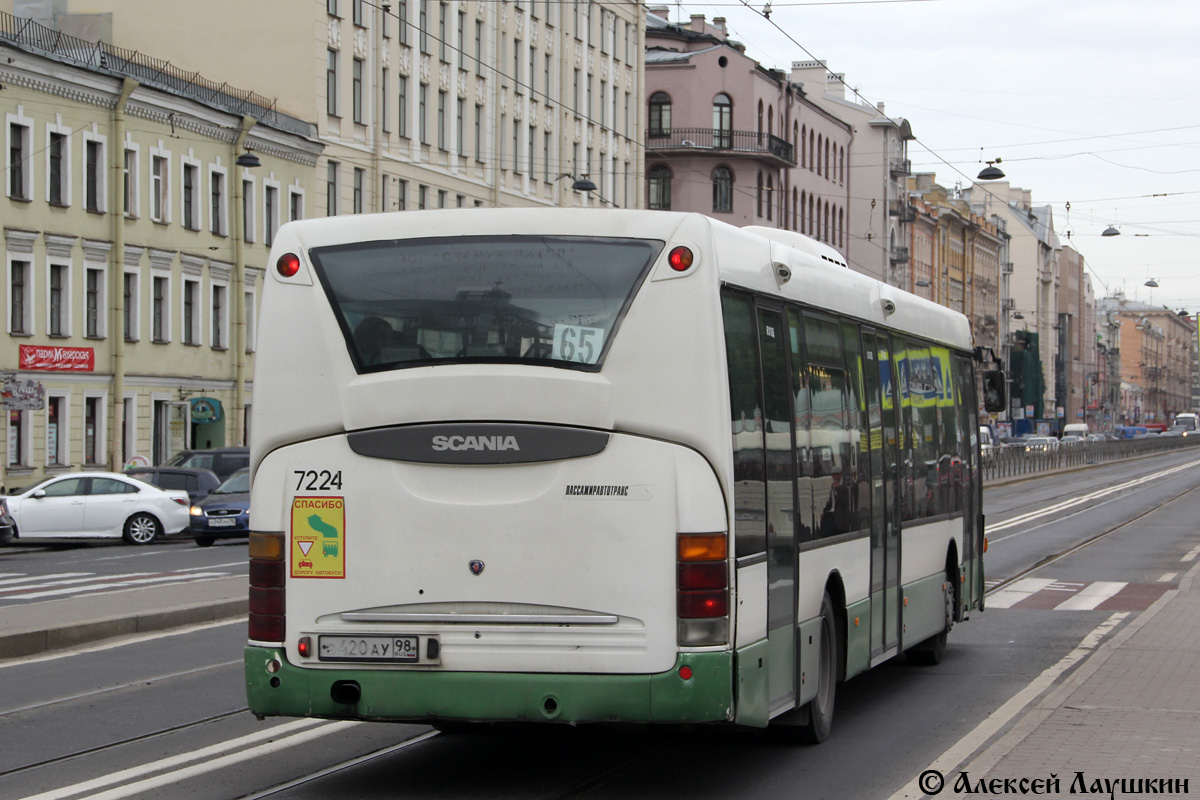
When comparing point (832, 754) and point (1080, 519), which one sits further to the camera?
point (1080, 519)

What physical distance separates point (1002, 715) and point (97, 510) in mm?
23082

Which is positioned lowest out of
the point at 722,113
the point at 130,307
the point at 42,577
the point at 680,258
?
the point at 42,577

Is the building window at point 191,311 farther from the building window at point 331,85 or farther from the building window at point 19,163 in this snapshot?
the building window at point 331,85

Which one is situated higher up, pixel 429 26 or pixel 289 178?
pixel 429 26

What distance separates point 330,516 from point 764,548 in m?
2.01

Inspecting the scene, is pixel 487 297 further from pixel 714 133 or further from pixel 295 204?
pixel 714 133

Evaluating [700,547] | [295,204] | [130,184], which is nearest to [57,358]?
[130,184]

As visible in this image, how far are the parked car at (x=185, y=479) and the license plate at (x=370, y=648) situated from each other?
26.4m

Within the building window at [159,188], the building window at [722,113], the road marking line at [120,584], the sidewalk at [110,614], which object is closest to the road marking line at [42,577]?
the road marking line at [120,584]

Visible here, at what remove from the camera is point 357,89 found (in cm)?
5225

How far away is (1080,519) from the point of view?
3725 centimetres

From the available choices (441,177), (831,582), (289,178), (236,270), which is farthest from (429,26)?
(831,582)

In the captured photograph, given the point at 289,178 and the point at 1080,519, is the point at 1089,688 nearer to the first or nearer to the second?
the point at 1080,519

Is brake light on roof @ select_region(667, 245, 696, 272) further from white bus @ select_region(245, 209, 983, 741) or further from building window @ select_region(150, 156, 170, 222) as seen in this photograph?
building window @ select_region(150, 156, 170, 222)
